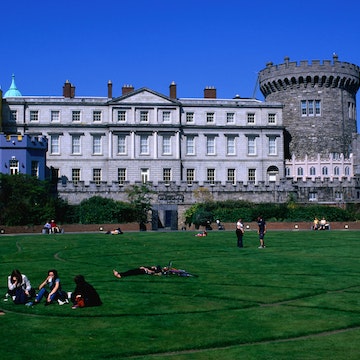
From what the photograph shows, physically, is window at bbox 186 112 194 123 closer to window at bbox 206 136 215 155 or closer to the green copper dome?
window at bbox 206 136 215 155

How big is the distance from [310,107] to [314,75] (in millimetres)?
3845

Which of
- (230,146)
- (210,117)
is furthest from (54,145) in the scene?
(230,146)

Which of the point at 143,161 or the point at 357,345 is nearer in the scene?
the point at 357,345

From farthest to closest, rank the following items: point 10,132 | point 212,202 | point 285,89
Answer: point 285,89, point 10,132, point 212,202

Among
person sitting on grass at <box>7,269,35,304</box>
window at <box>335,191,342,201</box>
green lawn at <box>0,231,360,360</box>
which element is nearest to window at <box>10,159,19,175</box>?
window at <box>335,191,342,201</box>

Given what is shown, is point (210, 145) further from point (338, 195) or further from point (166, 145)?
point (338, 195)

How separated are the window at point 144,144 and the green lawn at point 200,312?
141ft

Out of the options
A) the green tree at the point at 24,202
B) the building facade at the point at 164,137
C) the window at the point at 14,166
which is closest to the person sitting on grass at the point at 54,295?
the green tree at the point at 24,202

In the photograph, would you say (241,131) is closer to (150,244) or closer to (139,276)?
(150,244)

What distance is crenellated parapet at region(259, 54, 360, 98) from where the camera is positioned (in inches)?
3049

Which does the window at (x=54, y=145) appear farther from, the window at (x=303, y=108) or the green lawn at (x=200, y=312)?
the green lawn at (x=200, y=312)

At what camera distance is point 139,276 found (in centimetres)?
2236

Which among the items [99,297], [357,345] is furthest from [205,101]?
[357,345]

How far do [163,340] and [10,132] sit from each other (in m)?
59.9
